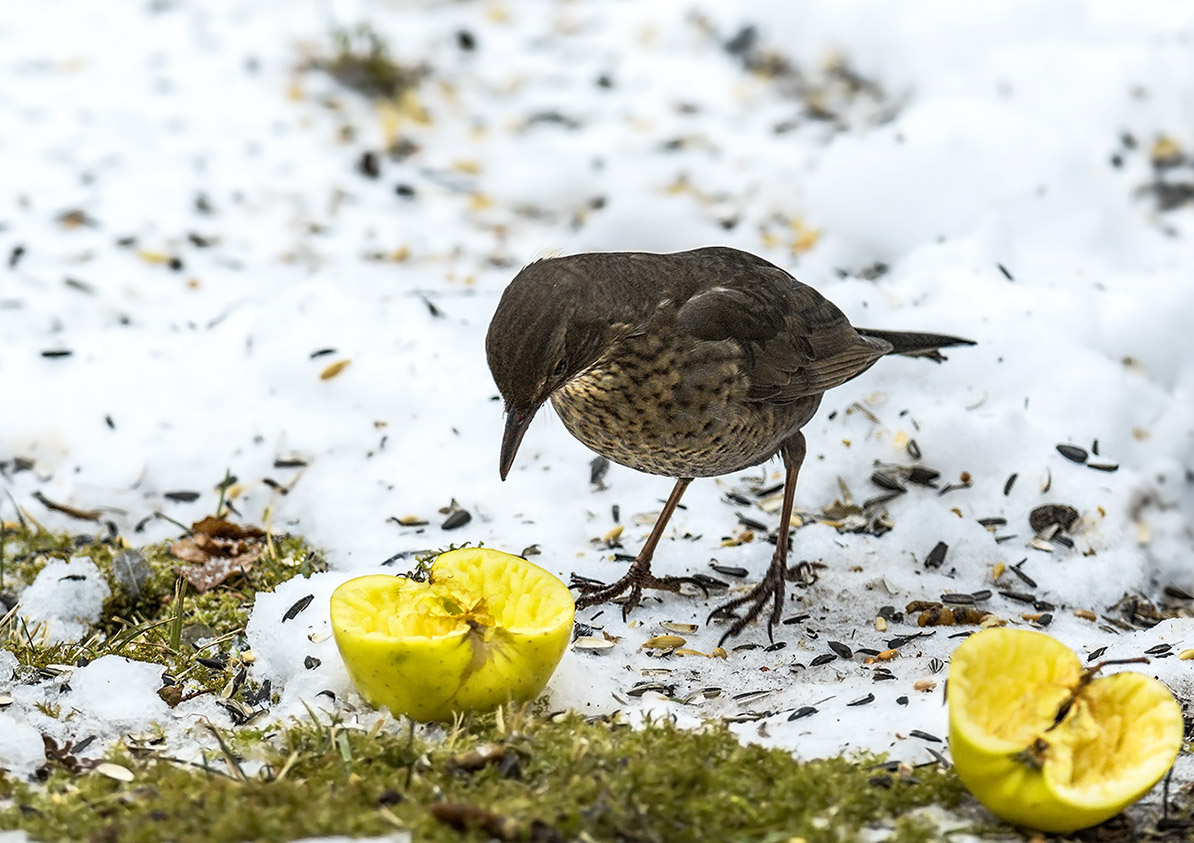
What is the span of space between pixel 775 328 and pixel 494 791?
216cm

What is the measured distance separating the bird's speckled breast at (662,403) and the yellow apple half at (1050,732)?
Result: 135 cm

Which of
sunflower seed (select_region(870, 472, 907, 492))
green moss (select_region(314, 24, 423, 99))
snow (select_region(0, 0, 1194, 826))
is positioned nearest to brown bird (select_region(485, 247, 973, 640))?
snow (select_region(0, 0, 1194, 826))

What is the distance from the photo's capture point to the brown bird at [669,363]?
3.96 metres

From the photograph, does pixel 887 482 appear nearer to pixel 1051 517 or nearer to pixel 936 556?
pixel 936 556

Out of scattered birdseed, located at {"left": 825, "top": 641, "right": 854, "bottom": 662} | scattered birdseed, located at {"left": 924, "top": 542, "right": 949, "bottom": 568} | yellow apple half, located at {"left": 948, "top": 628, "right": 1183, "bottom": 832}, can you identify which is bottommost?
scattered birdseed, located at {"left": 825, "top": 641, "right": 854, "bottom": 662}

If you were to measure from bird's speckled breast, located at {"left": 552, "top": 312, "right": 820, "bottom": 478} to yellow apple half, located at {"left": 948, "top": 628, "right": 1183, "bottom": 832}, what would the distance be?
1.35 metres

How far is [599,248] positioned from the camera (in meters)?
7.15

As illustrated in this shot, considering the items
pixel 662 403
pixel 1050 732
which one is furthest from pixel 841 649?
pixel 1050 732

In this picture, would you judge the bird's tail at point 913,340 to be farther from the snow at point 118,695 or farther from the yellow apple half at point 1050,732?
the snow at point 118,695

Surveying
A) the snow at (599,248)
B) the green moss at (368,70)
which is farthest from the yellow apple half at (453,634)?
the green moss at (368,70)

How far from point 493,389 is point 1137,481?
2650 mm

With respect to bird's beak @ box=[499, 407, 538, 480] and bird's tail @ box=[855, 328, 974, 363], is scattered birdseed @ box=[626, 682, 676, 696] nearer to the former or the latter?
bird's beak @ box=[499, 407, 538, 480]

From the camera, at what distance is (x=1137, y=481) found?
542cm

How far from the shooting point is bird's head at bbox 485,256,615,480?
3.87m
